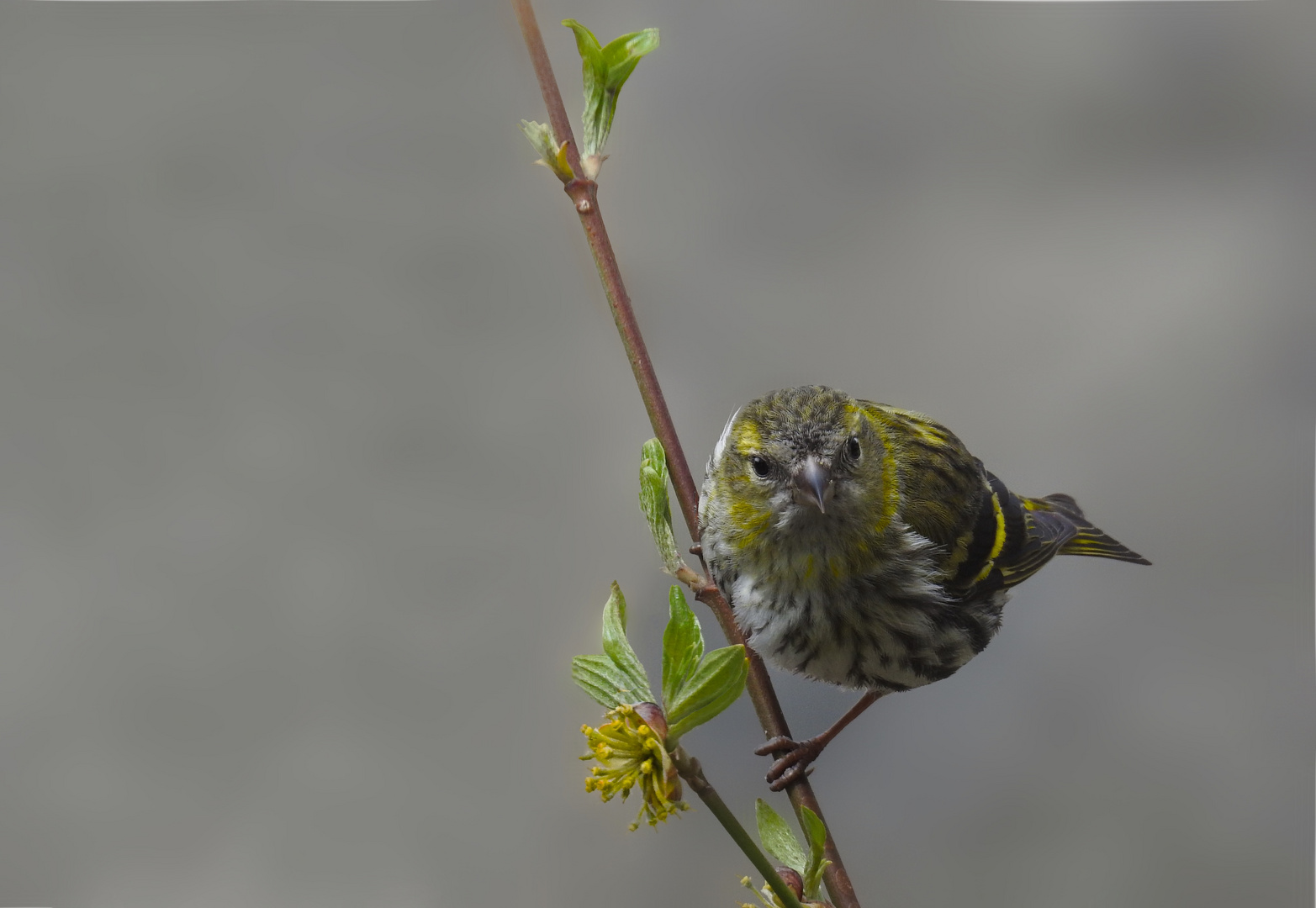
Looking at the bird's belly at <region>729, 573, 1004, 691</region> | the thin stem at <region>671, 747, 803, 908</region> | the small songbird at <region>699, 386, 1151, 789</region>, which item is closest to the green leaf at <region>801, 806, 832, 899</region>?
the thin stem at <region>671, 747, 803, 908</region>

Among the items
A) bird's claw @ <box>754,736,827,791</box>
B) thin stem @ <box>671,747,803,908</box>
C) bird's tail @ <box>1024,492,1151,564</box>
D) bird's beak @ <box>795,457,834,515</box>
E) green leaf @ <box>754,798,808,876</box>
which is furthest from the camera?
bird's tail @ <box>1024,492,1151,564</box>

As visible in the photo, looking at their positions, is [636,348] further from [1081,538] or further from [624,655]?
[1081,538]

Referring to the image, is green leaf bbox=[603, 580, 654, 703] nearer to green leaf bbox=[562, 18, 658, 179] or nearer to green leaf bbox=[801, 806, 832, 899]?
green leaf bbox=[801, 806, 832, 899]

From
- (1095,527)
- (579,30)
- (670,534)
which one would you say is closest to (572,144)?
(579,30)

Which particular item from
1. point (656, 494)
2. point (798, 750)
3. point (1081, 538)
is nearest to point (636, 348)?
point (656, 494)

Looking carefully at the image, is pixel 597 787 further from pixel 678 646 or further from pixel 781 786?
pixel 781 786

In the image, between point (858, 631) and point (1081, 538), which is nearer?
point (858, 631)

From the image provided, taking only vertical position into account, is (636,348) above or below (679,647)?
above
